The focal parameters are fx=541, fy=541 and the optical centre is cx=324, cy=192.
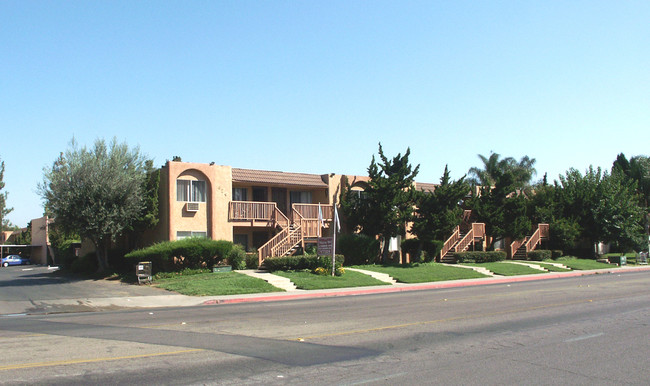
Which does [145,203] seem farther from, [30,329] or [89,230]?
[30,329]

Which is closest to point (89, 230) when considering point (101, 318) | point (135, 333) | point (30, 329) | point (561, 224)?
point (101, 318)

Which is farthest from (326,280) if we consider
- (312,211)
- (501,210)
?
(501,210)

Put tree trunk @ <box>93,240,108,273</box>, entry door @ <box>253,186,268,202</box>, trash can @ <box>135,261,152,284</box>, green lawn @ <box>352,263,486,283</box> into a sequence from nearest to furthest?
trash can @ <box>135,261,152,284</box>, green lawn @ <box>352,263,486,283</box>, tree trunk @ <box>93,240,108,273</box>, entry door @ <box>253,186,268,202</box>

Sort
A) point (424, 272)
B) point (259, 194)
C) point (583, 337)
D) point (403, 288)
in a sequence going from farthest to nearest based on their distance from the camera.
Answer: point (259, 194) → point (424, 272) → point (403, 288) → point (583, 337)

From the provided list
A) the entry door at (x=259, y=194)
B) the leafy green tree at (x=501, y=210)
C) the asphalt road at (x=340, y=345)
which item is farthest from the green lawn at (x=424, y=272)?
the asphalt road at (x=340, y=345)

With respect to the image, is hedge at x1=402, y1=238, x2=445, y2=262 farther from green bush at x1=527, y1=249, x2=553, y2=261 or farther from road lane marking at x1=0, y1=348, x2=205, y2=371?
road lane marking at x1=0, y1=348, x2=205, y2=371

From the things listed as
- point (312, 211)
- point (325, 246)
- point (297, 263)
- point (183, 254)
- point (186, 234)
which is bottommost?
point (297, 263)

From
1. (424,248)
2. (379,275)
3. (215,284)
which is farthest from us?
(424,248)

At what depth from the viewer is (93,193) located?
1065 inches

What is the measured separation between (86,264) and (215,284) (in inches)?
470

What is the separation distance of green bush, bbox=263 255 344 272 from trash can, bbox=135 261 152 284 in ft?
19.0

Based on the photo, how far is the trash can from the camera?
25.1 meters

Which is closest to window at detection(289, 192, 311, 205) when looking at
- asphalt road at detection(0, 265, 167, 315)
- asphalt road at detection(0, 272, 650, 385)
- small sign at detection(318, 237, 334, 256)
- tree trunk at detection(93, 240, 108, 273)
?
small sign at detection(318, 237, 334, 256)

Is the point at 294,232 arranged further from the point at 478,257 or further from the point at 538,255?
the point at 538,255
